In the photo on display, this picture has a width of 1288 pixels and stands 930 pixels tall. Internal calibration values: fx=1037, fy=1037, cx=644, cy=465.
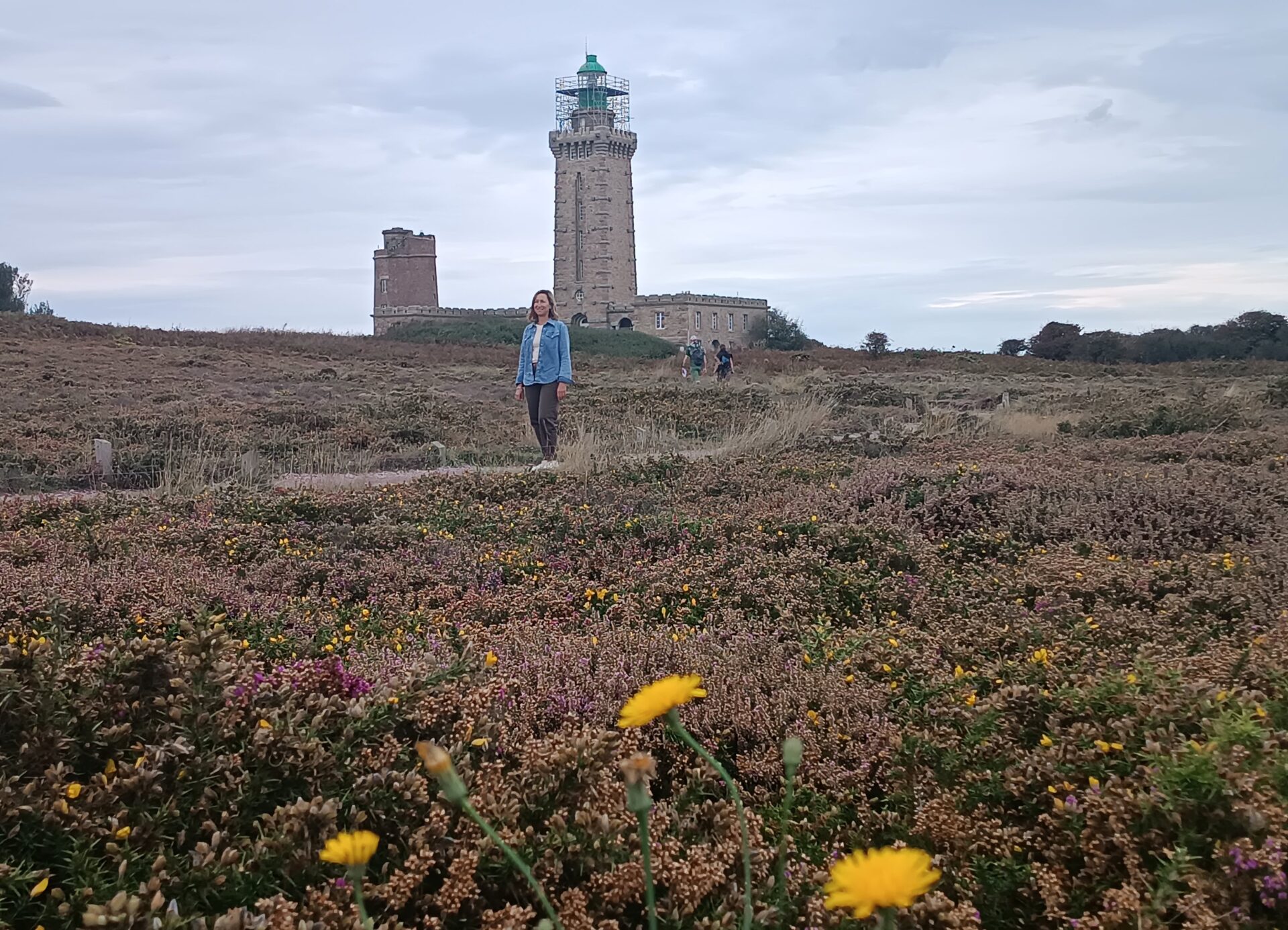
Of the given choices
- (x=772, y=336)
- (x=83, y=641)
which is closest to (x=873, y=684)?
(x=83, y=641)

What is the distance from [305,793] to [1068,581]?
3.25 metres

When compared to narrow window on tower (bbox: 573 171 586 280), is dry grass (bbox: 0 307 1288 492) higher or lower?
lower

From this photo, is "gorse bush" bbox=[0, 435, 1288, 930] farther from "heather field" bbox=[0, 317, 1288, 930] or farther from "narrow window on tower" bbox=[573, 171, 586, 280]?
"narrow window on tower" bbox=[573, 171, 586, 280]

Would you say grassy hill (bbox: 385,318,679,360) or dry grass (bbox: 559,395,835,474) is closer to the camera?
dry grass (bbox: 559,395,835,474)

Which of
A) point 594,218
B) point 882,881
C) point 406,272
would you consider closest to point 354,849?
point 882,881

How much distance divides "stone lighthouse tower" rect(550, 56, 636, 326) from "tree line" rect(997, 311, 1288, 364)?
32037mm

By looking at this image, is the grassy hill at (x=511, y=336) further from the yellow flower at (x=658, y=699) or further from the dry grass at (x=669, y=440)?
the yellow flower at (x=658, y=699)

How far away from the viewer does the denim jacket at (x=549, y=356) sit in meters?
10.2

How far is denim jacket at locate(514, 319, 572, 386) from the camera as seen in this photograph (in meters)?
10.2

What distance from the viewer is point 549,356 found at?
1023 centimetres

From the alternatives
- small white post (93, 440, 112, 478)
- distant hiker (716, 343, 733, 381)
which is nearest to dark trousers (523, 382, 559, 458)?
small white post (93, 440, 112, 478)

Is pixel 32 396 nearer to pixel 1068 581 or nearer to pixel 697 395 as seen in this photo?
pixel 697 395

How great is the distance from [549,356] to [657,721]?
7.45 metres

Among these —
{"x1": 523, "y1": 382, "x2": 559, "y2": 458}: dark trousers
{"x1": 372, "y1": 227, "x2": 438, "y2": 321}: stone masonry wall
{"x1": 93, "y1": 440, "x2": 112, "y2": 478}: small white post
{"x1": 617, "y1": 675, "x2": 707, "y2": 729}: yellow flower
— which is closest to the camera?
{"x1": 617, "y1": 675, "x2": 707, "y2": 729}: yellow flower
